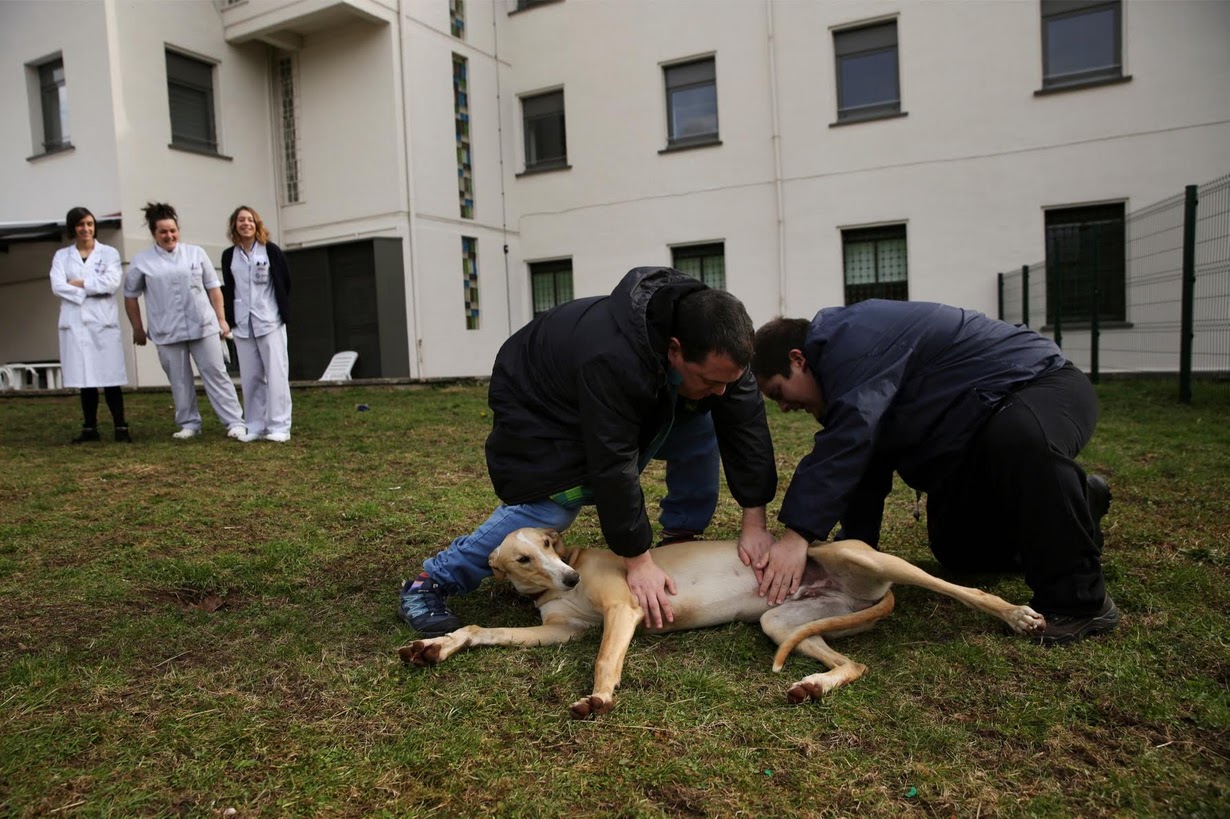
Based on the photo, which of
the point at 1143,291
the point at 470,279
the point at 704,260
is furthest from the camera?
the point at 470,279

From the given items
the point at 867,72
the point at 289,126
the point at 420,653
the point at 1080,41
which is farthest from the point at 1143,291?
the point at 289,126

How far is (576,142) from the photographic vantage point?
15.7m

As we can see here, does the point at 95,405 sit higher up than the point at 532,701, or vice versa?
the point at 95,405

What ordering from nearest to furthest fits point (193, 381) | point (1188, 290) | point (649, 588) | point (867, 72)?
point (649, 588)
point (193, 381)
point (1188, 290)
point (867, 72)

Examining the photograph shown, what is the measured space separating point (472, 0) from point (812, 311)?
8.75m

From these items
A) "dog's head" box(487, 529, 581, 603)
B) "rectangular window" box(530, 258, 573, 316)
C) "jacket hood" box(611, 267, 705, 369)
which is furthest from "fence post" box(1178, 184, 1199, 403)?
"rectangular window" box(530, 258, 573, 316)

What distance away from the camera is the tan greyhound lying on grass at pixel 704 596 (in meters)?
2.60

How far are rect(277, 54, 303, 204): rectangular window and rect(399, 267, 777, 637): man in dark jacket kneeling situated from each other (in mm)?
13798

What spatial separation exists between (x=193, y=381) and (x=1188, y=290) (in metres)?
9.41

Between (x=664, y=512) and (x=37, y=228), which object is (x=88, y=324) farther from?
(x=37, y=228)

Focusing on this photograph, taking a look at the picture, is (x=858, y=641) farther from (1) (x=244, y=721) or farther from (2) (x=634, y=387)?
(1) (x=244, y=721)

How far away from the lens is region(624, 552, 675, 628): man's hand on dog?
267cm

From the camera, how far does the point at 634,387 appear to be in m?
2.55

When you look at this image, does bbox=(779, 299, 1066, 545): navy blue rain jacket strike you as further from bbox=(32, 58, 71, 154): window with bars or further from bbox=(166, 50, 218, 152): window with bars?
bbox=(32, 58, 71, 154): window with bars
